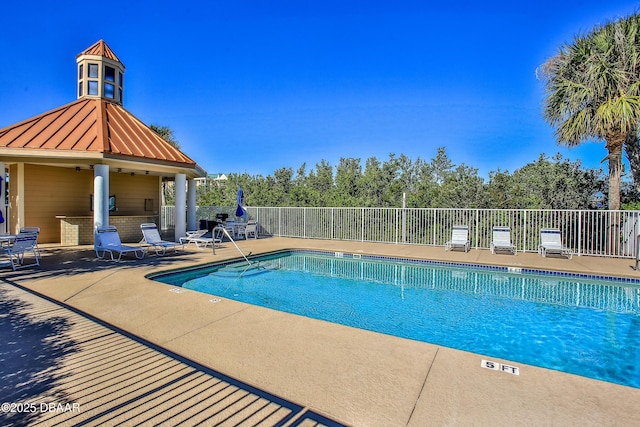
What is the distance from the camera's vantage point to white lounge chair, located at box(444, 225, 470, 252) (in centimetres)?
1228

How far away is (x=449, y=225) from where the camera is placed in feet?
45.1

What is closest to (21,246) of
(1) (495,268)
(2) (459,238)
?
(1) (495,268)

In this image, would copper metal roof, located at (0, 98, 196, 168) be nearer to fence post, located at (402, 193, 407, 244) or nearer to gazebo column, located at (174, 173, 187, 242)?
gazebo column, located at (174, 173, 187, 242)

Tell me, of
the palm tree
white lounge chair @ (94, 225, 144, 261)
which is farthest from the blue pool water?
the palm tree

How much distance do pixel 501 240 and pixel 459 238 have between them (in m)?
1.37

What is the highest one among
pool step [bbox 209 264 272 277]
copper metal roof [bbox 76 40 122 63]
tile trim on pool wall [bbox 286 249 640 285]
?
copper metal roof [bbox 76 40 122 63]

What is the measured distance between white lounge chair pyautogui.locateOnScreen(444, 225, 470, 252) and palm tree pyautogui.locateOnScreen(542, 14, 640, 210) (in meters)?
4.33

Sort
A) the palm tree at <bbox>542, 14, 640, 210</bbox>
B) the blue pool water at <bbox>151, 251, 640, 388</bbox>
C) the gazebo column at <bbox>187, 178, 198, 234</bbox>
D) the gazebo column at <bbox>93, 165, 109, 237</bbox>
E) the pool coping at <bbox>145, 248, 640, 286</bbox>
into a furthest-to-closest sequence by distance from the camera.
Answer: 1. the gazebo column at <bbox>187, 178, 198, 234</bbox>
2. the gazebo column at <bbox>93, 165, 109, 237</bbox>
3. the palm tree at <bbox>542, 14, 640, 210</bbox>
4. the pool coping at <bbox>145, 248, 640, 286</bbox>
5. the blue pool water at <bbox>151, 251, 640, 388</bbox>

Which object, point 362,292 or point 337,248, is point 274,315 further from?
point 337,248

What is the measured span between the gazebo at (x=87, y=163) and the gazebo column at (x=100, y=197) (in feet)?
0.09

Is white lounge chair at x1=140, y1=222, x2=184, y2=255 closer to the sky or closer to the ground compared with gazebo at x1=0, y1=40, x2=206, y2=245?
closer to the ground

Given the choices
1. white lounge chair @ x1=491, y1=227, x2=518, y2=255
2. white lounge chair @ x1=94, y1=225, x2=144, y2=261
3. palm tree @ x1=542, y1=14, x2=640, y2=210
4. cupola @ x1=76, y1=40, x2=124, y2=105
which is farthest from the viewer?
cupola @ x1=76, y1=40, x2=124, y2=105

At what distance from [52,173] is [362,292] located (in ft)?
44.5

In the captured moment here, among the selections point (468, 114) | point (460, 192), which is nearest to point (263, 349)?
point (460, 192)
